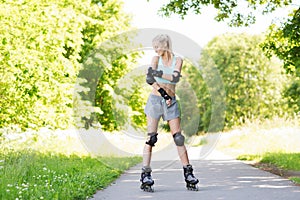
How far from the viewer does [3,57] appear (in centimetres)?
1215

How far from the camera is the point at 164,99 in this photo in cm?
659

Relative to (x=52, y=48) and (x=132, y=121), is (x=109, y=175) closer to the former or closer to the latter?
(x=52, y=48)

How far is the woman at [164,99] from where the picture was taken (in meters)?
6.51

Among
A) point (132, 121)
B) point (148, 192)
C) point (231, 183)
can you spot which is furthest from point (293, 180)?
point (132, 121)

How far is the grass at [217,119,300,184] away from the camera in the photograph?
11977mm

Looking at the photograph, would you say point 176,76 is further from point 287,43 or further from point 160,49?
point 287,43

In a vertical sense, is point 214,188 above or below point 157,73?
below

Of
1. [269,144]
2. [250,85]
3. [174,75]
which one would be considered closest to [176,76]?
[174,75]

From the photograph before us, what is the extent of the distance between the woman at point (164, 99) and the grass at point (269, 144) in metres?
4.71

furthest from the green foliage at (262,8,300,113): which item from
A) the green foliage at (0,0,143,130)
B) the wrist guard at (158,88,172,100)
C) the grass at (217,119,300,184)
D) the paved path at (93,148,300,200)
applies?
the green foliage at (0,0,143,130)

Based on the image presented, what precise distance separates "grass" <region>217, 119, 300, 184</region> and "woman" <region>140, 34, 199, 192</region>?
Result: 4.71 m

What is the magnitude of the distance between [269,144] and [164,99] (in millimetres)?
10546

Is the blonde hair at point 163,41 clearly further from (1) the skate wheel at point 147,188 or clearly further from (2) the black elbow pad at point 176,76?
(1) the skate wheel at point 147,188

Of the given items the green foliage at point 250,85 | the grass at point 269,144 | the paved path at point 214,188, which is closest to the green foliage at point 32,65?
the paved path at point 214,188
